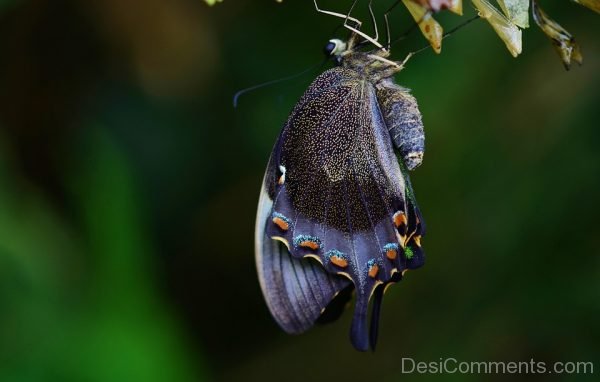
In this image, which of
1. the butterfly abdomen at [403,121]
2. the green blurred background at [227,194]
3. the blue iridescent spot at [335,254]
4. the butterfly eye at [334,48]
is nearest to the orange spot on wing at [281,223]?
the blue iridescent spot at [335,254]

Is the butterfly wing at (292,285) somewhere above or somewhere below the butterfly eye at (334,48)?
below

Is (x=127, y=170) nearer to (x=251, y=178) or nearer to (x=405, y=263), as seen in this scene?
(x=251, y=178)

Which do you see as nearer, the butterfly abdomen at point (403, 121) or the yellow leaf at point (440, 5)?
the yellow leaf at point (440, 5)

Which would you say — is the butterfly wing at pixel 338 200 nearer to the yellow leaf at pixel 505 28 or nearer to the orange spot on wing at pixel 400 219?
the orange spot on wing at pixel 400 219

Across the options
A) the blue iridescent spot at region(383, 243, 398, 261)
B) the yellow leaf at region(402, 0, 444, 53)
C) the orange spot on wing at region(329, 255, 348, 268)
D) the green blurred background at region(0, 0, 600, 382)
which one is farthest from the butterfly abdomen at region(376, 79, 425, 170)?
the yellow leaf at region(402, 0, 444, 53)

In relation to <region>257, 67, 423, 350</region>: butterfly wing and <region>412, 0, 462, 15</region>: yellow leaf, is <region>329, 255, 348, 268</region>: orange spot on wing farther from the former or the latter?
<region>412, 0, 462, 15</region>: yellow leaf

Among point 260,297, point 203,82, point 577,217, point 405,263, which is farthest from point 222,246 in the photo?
point 577,217
